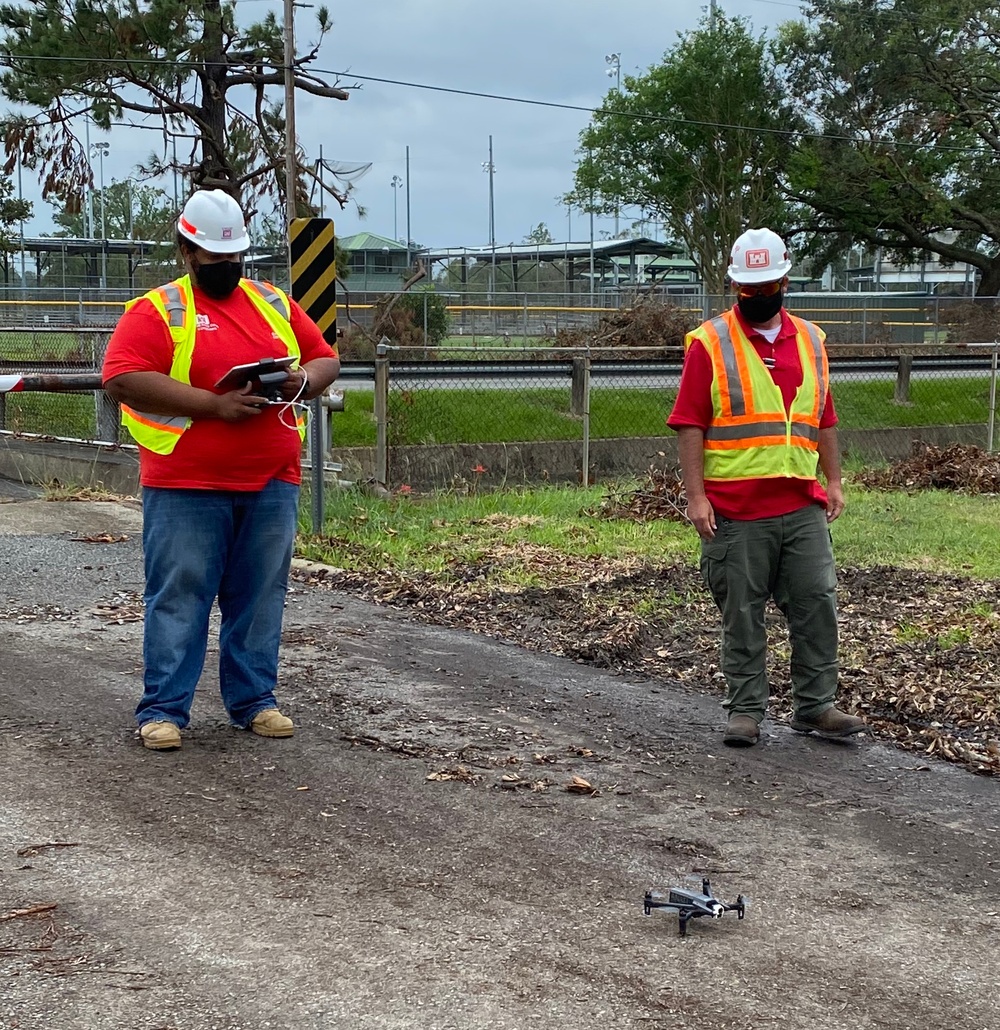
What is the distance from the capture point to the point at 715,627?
7.77 meters

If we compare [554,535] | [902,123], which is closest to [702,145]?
[902,123]

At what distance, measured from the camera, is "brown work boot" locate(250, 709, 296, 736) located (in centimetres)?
560

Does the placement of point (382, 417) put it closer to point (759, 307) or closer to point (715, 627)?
point (715, 627)

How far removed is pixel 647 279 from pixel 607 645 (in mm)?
66049

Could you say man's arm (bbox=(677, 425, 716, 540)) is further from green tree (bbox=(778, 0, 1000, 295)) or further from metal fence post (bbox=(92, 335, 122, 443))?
green tree (bbox=(778, 0, 1000, 295))

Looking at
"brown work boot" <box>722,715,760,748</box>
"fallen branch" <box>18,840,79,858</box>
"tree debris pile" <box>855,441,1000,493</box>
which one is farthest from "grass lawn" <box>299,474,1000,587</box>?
"fallen branch" <box>18,840,79,858</box>

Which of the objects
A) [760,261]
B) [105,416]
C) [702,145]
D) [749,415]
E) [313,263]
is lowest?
[105,416]

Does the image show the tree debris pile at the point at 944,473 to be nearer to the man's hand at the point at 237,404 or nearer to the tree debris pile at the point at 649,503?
the tree debris pile at the point at 649,503

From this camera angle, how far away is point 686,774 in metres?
5.34

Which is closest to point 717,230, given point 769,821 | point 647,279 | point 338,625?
point 647,279

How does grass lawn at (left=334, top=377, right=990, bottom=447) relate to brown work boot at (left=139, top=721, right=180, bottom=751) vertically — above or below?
above

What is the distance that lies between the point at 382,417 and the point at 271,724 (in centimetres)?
762

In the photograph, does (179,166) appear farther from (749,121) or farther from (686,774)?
(749,121)

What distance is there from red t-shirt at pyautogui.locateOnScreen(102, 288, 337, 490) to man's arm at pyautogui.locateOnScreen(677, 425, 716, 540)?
1.54 meters
